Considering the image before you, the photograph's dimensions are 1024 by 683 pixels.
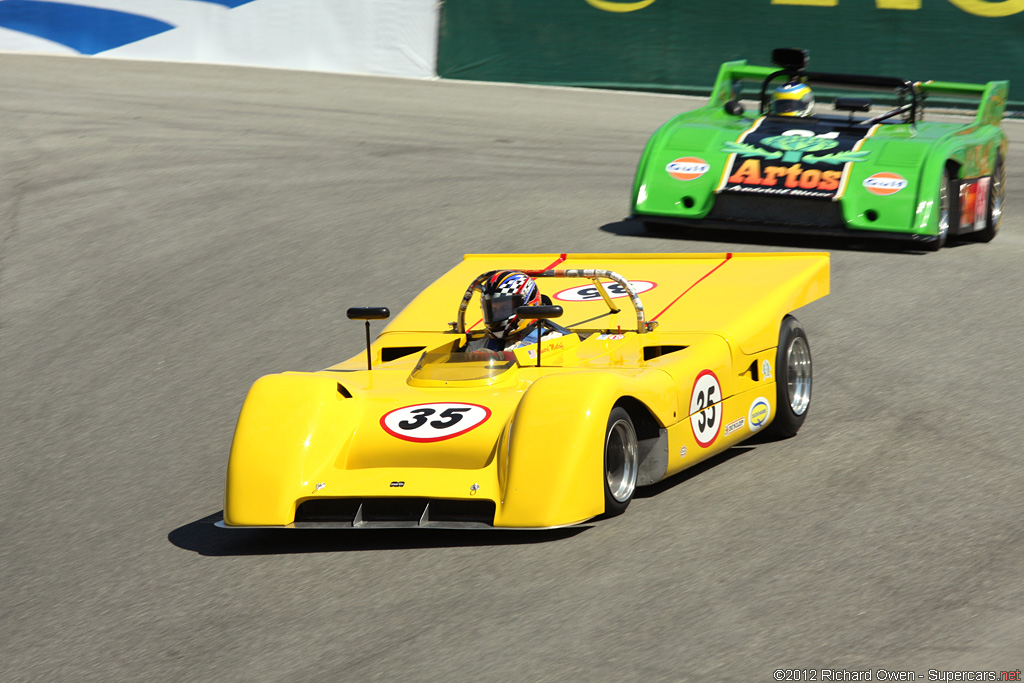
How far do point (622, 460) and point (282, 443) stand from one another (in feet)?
5.10

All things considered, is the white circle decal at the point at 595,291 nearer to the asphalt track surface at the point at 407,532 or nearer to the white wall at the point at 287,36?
the asphalt track surface at the point at 407,532

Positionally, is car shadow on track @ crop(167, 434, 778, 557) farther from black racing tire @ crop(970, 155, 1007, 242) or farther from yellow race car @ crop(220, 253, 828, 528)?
black racing tire @ crop(970, 155, 1007, 242)

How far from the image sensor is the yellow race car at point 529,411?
5902mm

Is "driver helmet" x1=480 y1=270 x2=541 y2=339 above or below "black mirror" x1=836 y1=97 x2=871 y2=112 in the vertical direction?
below

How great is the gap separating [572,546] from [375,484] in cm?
92

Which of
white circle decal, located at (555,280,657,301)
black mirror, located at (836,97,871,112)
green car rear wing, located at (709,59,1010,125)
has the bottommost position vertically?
white circle decal, located at (555,280,657,301)

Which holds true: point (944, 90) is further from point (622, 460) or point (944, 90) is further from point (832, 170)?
point (622, 460)

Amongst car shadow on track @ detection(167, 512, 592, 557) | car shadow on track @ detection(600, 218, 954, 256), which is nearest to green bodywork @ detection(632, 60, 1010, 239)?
car shadow on track @ detection(600, 218, 954, 256)

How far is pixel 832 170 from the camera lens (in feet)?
36.5

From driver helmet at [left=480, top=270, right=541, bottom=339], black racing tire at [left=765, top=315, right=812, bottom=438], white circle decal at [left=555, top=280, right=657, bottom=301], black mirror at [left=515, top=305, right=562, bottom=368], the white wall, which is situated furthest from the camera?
the white wall

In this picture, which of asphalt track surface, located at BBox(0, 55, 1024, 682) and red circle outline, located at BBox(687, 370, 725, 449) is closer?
asphalt track surface, located at BBox(0, 55, 1024, 682)

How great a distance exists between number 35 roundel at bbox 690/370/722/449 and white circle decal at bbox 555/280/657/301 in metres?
1.27

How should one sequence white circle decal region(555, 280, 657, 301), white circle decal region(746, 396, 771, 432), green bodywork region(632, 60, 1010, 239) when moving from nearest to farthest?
white circle decal region(746, 396, 771, 432) → white circle decal region(555, 280, 657, 301) → green bodywork region(632, 60, 1010, 239)

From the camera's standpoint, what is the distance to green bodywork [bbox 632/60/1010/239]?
10906mm
